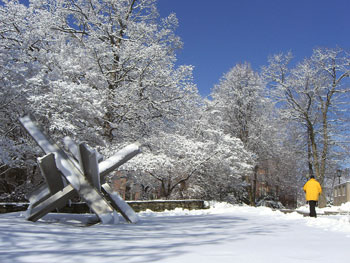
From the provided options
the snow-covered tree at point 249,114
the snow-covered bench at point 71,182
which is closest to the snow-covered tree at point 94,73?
the snow-covered bench at point 71,182

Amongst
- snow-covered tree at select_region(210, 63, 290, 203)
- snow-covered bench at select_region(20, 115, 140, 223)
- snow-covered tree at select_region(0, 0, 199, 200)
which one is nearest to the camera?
snow-covered bench at select_region(20, 115, 140, 223)

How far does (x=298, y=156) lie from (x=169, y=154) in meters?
13.9

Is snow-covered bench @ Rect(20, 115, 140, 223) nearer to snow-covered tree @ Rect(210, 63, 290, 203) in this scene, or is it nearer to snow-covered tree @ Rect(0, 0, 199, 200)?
snow-covered tree @ Rect(0, 0, 199, 200)

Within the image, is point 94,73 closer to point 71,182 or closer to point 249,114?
point 71,182

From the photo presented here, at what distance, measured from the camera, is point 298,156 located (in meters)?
27.2

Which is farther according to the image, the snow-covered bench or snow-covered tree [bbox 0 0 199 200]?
snow-covered tree [bbox 0 0 199 200]

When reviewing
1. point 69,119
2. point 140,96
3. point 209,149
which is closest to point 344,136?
point 209,149

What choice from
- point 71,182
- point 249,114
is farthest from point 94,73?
point 249,114

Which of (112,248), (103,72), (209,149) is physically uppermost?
(103,72)

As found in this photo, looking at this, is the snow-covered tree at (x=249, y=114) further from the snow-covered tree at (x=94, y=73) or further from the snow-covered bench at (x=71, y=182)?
the snow-covered bench at (x=71, y=182)

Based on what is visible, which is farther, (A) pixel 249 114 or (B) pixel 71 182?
(A) pixel 249 114

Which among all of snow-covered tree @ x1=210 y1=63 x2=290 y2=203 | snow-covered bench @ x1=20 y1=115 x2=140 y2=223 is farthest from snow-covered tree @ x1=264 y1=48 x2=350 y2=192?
snow-covered bench @ x1=20 y1=115 x2=140 y2=223

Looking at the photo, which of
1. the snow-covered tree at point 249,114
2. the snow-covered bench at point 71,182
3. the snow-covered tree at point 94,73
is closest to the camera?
the snow-covered bench at point 71,182

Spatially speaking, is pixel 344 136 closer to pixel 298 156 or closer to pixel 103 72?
pixel 298 156
